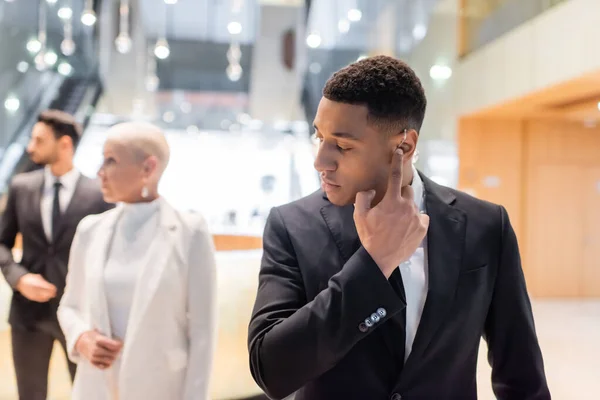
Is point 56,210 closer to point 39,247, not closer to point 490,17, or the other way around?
point 39,247

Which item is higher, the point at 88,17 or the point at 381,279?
the point at 88,17

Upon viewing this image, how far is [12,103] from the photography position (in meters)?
9.78

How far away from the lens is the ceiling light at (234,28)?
1756cm

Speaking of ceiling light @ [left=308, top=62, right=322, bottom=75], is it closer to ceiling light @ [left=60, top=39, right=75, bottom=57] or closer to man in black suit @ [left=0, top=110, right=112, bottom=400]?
ceiling light @ [left=60, top=39, right=75, bottom=57]

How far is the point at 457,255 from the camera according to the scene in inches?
45.4

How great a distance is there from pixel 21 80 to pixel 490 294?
1072 cm

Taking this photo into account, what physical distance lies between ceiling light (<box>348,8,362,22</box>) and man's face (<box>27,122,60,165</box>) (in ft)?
26.8

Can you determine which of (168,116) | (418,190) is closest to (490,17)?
(418,190)

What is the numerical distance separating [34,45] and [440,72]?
7597 mm

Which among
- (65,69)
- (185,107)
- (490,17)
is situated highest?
(490,17)

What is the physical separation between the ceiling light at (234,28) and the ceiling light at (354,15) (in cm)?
742

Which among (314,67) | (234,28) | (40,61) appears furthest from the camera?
(234,28)

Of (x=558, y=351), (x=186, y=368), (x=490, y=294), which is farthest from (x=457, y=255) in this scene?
(x=558, y=351)

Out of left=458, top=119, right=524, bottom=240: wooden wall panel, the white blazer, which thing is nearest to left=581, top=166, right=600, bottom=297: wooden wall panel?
left=458, top=119, right=524, bottom=240: wooden wall panel
